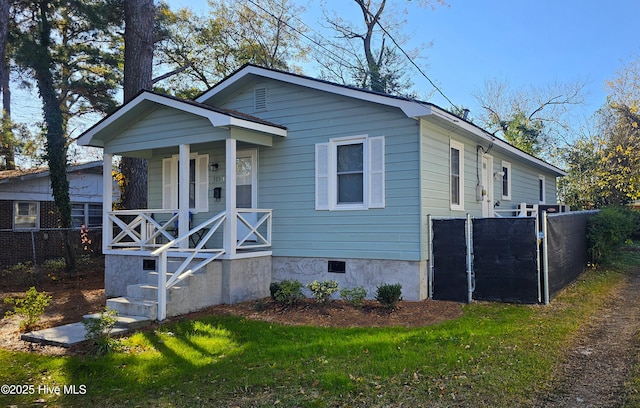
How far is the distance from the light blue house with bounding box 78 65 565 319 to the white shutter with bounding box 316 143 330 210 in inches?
0.8

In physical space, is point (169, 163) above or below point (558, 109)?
below

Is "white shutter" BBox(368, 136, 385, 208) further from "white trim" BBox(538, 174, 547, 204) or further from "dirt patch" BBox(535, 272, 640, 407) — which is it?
"white trim" BBox(538, 174, 547, 204)

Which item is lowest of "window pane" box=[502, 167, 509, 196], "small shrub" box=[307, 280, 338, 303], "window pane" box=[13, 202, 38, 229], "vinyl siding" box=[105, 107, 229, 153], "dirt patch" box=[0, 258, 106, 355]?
"dirt patch" box=[0, 258, 106, 355]

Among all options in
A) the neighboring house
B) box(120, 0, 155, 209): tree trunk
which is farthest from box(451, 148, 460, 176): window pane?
the neighboring house

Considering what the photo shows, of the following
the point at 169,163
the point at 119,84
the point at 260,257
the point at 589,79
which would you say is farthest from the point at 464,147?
the point at 589,79

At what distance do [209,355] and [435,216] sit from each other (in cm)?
489

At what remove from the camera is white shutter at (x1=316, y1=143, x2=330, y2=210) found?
355 inches

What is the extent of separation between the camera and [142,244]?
364 inches

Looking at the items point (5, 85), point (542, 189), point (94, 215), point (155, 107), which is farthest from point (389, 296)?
point (5, 85)

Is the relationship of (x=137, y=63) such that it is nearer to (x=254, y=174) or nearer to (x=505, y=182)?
(x=254, y=174)

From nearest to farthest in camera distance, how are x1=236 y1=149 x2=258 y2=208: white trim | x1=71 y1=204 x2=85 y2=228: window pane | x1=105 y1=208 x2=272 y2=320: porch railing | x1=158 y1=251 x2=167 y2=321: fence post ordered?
x1=158 y1=251 x2=167 y2=321: fence post
x1=105 y1=208 x2=272 y2=320: porch railing
x1=236 y1=149 x2=258 y2=208: white trim
x1=71 y1=204 x2=85 y2=228: window pane

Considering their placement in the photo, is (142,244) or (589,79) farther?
(589,79)

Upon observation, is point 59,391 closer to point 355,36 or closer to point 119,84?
point 119,84

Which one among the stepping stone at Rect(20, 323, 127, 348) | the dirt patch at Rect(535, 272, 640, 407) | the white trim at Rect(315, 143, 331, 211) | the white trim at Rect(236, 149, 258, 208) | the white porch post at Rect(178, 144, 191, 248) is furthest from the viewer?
the white trim at Rect(236, 149, 258, 208)
